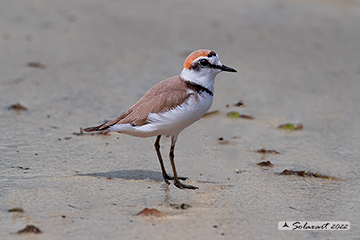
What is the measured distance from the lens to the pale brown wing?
454 cm

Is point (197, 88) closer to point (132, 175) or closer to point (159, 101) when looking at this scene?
point (159, 101)

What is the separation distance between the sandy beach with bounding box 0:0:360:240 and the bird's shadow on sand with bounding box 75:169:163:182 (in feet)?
0.06

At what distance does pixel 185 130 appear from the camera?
20.4 ft

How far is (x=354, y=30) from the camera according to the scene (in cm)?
1010

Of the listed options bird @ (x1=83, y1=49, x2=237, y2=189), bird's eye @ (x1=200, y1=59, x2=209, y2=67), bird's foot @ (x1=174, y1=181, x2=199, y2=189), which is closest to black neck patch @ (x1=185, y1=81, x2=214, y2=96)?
bird @ (x1=83, y1=49, x2=237, y2=189)

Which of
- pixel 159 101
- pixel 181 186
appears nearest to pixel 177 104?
pixel 159 101

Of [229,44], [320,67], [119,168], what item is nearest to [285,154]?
[119,168]

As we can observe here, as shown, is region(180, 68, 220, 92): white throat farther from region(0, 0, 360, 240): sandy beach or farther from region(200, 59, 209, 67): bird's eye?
region(0, 0, 360, 240): sandy beach

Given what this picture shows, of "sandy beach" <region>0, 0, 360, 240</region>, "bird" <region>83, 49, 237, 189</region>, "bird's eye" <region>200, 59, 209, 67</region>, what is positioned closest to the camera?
"sandy beach" <region>0, 0, 360, 240</region>

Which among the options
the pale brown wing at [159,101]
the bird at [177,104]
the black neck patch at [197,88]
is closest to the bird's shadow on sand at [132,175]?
the bird at [177,104]

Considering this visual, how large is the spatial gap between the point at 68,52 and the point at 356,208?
5.41 metres

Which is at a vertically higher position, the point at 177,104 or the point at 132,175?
the point at 177,104

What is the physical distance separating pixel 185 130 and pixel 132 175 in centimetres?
158

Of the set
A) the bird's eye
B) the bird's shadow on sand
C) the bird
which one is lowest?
the bird's shadow on sand
